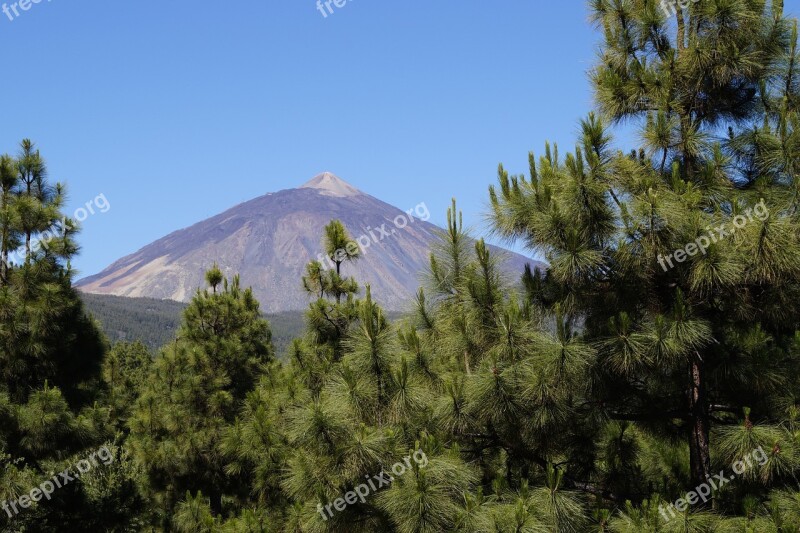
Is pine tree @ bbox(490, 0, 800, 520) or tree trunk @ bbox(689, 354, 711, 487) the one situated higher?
pine tree @ bbox(490, 0, 800, 520)

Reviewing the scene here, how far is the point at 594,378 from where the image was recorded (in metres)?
7.31

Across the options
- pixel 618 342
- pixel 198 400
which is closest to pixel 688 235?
pixel 618 342

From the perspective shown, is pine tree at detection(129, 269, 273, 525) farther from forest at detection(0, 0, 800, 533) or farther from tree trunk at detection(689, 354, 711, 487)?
tree trunk at detection(689, 354, 711, 487)

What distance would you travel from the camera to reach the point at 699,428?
7320 millimetres

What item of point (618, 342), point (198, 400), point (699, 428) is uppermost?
point (618, 342)

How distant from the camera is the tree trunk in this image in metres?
7.24

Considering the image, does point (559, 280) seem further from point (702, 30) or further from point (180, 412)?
point (180, 412)

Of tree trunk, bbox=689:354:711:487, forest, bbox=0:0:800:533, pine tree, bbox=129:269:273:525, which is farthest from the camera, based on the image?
pine tree, bbox=129:269:273:525

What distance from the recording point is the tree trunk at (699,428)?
23.7 feet

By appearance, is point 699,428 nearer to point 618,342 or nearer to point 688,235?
point 618,342

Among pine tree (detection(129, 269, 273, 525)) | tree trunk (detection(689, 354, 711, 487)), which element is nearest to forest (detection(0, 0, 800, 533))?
tree trunk (detection(689, 354, 711, 487))

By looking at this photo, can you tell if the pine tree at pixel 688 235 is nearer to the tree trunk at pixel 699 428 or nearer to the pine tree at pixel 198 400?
the tree trunk at pixel 699 428

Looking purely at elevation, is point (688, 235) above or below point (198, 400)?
above

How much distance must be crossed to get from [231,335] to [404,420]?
11.7 meters
